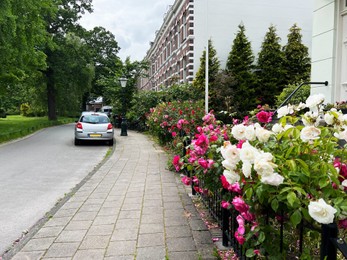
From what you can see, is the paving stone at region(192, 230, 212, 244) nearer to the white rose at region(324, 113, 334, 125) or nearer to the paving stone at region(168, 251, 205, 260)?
the paving stone at region(168, 251, 205, 260)

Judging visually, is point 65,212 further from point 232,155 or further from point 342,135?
point 342,135

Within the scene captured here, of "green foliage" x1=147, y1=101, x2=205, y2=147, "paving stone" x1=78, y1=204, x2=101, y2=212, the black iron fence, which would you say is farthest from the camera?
"green foliage" x1=147, y1=101, x2=205, y2=147

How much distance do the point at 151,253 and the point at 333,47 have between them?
7.94 m

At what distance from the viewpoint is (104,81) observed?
28000 millimetres

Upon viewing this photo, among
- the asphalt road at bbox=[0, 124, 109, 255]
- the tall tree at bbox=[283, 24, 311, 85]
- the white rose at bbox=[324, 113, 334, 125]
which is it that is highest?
the tall tree at bbox=[283, 24, 311, 85]

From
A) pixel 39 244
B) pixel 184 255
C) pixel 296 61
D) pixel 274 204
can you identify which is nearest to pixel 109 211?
pixel 39 244

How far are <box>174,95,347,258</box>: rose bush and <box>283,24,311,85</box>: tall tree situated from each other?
20.7 m

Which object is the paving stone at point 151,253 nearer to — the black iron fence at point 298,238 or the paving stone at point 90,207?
the black iron fence at point 298,238

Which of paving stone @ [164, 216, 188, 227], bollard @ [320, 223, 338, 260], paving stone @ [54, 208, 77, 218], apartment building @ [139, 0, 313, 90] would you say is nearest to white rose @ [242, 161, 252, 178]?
bollard @ [320, 223, 338, 260]

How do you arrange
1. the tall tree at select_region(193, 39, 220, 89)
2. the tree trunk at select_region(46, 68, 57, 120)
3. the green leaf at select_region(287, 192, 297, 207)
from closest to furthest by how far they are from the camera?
the green leaf at select_region(287, 192, 297, 207) → the tall tree at select_region(193, 39, 220, 89) → the tree trunk at select_region(46, 68, 57, 120)

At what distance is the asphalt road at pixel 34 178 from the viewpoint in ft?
16.6

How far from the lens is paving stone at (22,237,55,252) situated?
383 cm

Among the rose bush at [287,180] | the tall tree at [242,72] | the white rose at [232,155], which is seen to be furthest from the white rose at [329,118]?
the tall tree at [242,72]

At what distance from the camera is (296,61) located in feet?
A: 73.2
